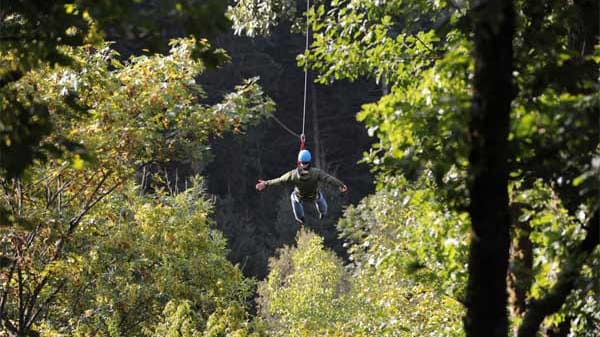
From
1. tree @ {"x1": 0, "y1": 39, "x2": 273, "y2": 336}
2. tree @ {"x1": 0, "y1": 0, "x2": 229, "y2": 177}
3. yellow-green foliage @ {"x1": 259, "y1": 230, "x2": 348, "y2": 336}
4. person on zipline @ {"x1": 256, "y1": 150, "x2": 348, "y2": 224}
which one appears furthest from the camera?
yellow-green foliage @ {"x1": 259, "y1": 230, "x2": 348, "y2": 336}

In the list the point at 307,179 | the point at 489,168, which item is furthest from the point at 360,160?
the point at 307,179

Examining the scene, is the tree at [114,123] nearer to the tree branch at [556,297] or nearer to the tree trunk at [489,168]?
the tree branch at [556,297]

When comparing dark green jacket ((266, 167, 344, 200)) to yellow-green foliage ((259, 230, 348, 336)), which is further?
yellow-green foliage ((259, 230, 348, 336))

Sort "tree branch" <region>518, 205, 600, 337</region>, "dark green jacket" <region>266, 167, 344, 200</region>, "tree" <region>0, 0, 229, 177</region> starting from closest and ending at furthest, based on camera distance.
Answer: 1. "tree" <region>0, 0, 229, 177</region>
2. "tree branch" <region>518, 205, 600, 337</region>
3. "dark green jacket" <region>266, 167, 344, 200</region>

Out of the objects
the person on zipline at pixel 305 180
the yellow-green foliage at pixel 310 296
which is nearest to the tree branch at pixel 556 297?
the person on zipline at pixel 305 180

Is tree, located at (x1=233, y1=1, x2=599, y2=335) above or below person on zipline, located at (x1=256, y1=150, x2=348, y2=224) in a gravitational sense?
below

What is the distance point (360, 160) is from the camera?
24.6ft

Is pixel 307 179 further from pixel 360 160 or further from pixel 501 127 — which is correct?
pixel 501 127

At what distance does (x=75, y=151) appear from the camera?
4.73 meters

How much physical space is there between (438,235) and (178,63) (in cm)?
497

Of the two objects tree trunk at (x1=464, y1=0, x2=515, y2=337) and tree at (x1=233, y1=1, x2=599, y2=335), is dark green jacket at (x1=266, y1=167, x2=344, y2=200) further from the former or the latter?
tree trunk at (x1=464, y1=0, x2=515, y2=337)

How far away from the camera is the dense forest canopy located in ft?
13.6

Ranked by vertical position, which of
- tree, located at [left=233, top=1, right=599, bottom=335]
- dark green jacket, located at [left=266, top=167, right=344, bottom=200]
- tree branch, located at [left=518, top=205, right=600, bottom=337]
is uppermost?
dark green jacket, located at [left=266, top=167, right=344, bottom=200]

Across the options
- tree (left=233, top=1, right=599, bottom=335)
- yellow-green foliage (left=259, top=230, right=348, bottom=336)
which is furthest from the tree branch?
yellow-green foliage (left=259, top=230, right=348, bottom=336)
